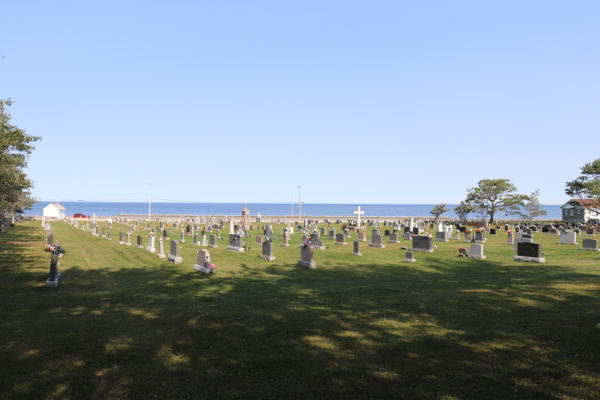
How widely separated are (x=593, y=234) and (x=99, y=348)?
146ft

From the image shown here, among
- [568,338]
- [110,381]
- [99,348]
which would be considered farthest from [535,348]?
[99,348]

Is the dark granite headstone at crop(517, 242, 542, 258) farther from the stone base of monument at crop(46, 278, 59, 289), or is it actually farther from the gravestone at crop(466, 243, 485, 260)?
the stone base of monument at crop(46, 278, 59, 289)

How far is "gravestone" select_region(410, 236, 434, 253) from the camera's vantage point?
23761mm

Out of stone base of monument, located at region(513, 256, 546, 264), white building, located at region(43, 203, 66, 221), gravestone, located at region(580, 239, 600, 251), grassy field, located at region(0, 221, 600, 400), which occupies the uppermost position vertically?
white building, located at region(43, 203, 66, 221)

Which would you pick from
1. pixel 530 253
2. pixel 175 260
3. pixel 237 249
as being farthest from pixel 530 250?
pixel 175 260

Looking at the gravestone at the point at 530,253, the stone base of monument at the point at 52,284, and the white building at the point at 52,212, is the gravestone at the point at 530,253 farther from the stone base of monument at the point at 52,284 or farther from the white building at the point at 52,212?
the white building at the point at 52,212

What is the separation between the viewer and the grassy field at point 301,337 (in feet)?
19.1

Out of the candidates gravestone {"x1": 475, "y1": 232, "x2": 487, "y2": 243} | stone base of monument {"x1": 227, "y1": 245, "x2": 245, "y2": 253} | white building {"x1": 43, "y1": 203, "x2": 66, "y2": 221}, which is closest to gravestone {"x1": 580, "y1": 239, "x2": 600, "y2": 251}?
gravestone {"x1": 475, "y1": 232, "x2": 487, "y2": 243}

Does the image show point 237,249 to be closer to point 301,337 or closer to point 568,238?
point 301,337

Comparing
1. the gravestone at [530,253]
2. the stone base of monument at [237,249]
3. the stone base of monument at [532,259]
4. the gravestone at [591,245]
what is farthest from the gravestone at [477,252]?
the stone base of monument at [237,249]

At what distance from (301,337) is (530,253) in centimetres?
1593

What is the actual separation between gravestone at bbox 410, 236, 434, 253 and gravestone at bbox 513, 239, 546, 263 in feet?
15.9

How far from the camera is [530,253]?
63.8 feet

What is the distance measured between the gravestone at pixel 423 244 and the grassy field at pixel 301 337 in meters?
8.33
